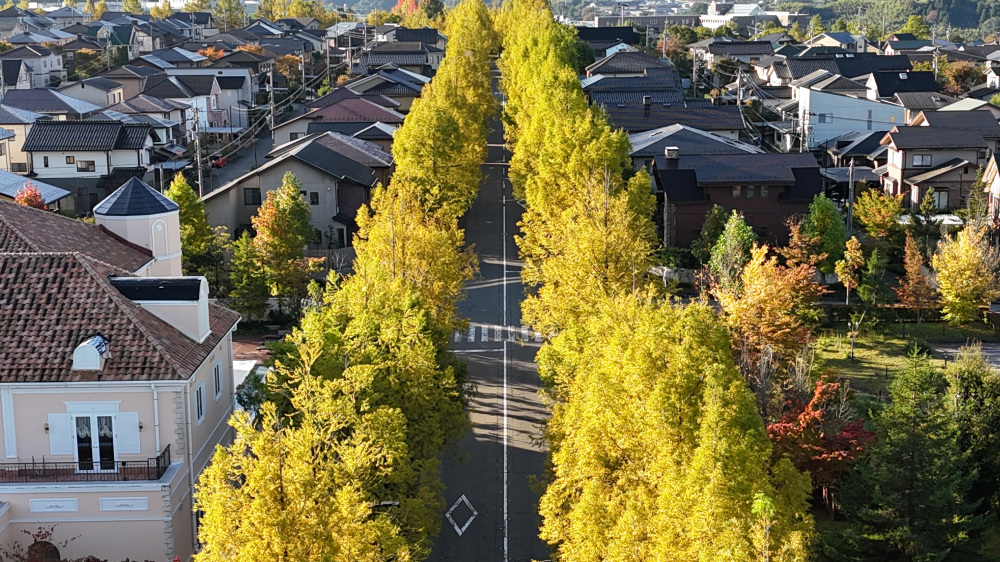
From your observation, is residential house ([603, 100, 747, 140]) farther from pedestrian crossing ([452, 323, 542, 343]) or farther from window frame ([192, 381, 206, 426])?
window frame ([192, 381, 206, 426])

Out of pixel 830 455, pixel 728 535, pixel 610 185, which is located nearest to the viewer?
pixel 728 535

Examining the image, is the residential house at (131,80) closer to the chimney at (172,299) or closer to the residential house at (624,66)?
the residential house at (624,66)

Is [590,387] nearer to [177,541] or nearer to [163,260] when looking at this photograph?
[177,541]

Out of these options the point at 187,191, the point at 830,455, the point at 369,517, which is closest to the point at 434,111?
the point at 187,191

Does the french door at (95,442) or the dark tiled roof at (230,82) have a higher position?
the dark tiled roof at (230,82)

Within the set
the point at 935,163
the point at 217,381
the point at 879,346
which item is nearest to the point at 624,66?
the point at 935,163

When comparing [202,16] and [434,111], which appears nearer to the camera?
[434,111]

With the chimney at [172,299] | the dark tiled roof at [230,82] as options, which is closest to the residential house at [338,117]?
the dark tiled roof at [230,82]

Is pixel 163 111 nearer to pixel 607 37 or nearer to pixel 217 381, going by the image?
pixel 217 381
